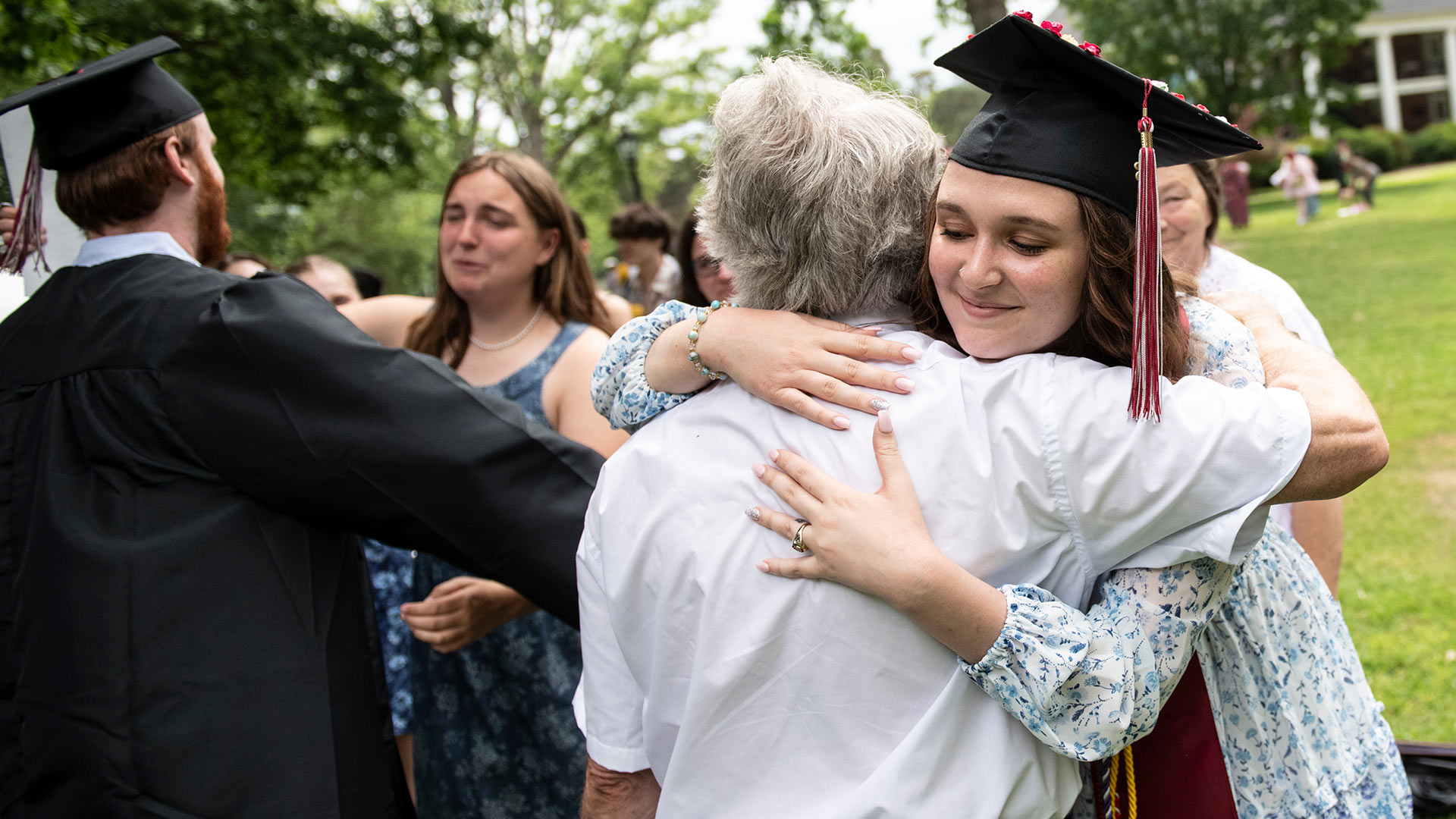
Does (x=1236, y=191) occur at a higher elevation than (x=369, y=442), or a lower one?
lower

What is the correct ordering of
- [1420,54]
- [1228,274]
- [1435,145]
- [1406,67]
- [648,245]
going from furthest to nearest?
1. [1406,67]
2. [1420,54]
3. [1435,145]
4. [648,245]
5. [1228,274]

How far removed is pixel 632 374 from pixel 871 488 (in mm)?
552

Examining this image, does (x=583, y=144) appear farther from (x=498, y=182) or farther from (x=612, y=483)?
(x=612, y=483)

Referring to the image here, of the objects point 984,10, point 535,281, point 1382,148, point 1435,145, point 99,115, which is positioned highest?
point 99,115

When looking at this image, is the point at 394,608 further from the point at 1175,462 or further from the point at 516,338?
the point at 1175,462

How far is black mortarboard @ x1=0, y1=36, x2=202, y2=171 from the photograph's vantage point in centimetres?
220

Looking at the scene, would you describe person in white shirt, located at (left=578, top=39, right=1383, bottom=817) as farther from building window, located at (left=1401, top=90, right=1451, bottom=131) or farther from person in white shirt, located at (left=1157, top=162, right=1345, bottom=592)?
Result: building window, located at (left=1401, top=90, right=1451, bottom=131)

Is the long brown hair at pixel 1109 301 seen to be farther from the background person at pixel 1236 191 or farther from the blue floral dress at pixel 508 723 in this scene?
the background person at pixel 1236 191

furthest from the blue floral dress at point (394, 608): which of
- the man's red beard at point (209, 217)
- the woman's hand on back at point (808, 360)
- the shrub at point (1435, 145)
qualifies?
the shrub at point (1435, 145)

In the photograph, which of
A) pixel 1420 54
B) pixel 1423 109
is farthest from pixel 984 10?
pixel 1423 109

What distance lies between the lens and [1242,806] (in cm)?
186

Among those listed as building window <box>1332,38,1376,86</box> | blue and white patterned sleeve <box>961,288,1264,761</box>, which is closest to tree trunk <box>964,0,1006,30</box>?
blue and white patterned sleeve <box>961,288,1264,761</box>

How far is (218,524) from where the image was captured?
1950mm

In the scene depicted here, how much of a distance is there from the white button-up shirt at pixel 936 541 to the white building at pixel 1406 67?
59.7 metres
